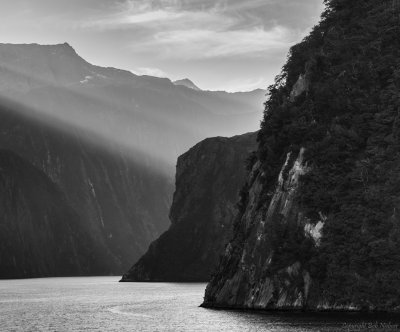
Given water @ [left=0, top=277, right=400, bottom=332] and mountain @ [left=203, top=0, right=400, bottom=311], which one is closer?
water @ [left=0, top=277, right=400, bottom=332]

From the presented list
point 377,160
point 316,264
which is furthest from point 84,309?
point 377,160

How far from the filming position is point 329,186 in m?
129

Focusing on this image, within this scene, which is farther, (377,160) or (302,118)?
(302,118)

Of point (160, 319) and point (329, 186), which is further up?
point (329, 186)

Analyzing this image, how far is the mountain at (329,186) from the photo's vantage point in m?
117

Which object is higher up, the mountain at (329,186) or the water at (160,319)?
the mountain at (329,186)

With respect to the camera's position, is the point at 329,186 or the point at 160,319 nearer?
the point at 160,319

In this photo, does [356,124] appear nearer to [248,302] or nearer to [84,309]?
[248,302]

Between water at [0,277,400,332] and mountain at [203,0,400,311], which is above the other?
mountain at [203,0,400,311]

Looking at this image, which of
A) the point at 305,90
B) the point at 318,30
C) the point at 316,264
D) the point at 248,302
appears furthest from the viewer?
the point at 318,30

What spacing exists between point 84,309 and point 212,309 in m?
26.0

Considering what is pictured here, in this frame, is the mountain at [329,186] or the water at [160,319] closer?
the water at [160,319]

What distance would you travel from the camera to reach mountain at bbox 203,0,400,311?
117 metres

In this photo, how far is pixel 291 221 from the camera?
12888cm
